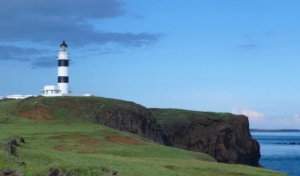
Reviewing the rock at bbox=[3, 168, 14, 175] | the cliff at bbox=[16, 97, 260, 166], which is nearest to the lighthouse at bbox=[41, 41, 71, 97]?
the cliff at bbox=[16, 97, 260, 166]

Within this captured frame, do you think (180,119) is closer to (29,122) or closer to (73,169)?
(29,122)

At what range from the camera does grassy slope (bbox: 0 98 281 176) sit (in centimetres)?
3403

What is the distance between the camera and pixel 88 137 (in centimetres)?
5922

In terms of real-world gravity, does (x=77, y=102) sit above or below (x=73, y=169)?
above

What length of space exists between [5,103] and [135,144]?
29307mm

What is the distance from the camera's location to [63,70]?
290 feet

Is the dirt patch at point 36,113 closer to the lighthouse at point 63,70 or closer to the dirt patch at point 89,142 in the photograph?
the lighthouse at point 63,70

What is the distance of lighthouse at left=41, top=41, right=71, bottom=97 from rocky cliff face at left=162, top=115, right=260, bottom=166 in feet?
60.0

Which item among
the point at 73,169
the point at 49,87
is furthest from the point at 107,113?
the point at 73,169

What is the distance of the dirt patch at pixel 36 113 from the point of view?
2911 inches

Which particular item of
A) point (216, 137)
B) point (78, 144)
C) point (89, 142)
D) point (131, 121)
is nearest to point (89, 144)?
point (89, 142)

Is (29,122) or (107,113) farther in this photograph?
(107,113)

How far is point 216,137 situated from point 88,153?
5245 cm

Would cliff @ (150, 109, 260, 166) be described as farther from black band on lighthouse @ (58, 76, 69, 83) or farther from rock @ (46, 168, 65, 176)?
rock @ (46, 168, 65, 176)
